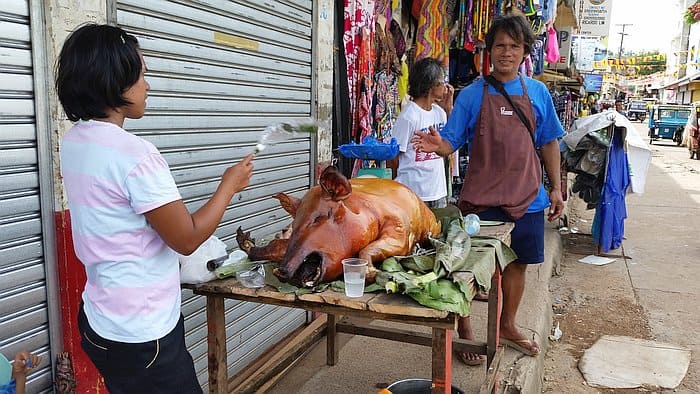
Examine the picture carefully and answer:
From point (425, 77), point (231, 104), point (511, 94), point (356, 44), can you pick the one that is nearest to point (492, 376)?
point (511, 94)

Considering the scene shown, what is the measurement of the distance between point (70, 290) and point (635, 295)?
17.7 ft

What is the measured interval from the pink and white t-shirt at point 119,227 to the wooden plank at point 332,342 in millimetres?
1903

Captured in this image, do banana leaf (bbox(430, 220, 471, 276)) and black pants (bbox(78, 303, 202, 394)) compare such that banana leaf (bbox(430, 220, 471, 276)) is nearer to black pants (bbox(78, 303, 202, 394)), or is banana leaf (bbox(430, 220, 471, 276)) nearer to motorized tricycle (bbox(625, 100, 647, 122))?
black pants (bbox(78, 303, 202, 394))

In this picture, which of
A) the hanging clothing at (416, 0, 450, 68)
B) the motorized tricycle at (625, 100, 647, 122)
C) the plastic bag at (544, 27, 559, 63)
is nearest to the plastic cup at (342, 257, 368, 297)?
the hanging clothing at (416, 0, 450, 68)

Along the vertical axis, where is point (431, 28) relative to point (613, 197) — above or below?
above

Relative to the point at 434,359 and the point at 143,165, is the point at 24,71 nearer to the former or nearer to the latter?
the point at 143,165

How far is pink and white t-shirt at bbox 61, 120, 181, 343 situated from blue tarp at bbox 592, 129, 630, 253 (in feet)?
20.9

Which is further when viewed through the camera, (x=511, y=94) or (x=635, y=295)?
(x=635, y=295)

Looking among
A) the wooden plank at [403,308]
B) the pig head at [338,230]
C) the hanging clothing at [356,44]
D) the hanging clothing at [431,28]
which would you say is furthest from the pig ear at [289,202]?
the hanging clothing at [431,28]

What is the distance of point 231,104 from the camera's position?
3.09 metres

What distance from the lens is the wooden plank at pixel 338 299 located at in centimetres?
183

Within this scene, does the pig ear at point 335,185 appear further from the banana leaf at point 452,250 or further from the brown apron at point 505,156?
the brown apron at point 505,156

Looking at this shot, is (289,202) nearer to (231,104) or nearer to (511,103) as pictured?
(231,104)

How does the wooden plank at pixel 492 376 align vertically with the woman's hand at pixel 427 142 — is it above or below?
below
